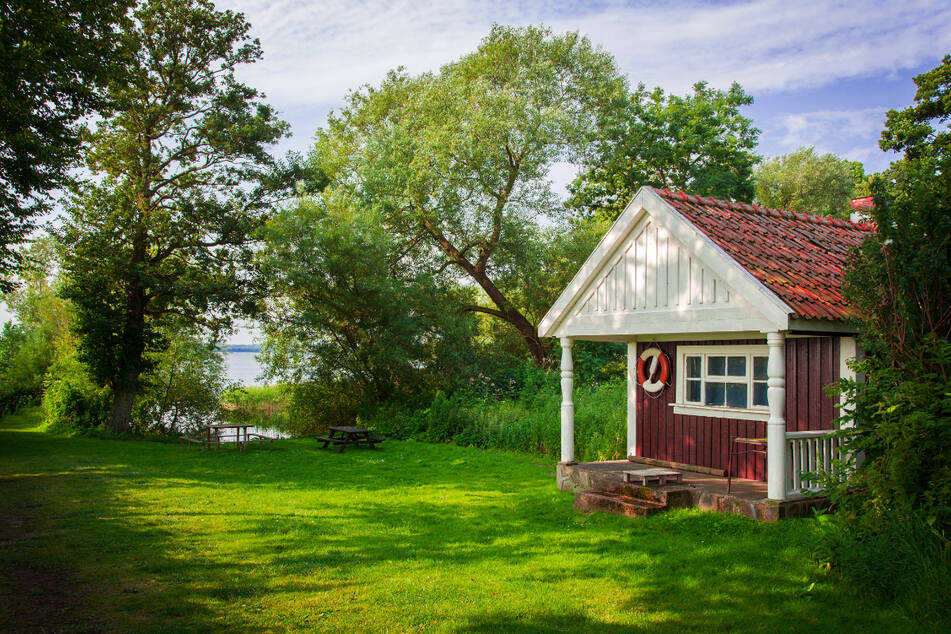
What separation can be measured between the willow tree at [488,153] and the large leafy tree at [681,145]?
1.55 m

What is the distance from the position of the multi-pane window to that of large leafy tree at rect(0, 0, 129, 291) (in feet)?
36.4

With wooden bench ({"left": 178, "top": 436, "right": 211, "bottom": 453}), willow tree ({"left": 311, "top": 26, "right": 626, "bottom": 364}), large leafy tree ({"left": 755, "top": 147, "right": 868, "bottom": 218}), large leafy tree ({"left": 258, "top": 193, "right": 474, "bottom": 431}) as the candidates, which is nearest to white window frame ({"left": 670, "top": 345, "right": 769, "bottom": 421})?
large leafy tree ({"left": 258, "top": 193, "right": 474, "bottom": 431})

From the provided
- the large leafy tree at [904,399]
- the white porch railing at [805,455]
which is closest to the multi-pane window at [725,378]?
the white porch railing at [805,455]

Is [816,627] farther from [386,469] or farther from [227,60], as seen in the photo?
[227,60]

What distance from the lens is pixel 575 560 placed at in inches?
271

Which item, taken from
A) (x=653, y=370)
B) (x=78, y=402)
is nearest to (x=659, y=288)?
(x=653, y=370)

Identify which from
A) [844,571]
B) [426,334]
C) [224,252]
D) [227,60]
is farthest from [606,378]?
[844,571]

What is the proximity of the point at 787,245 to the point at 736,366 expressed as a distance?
1.93 metres

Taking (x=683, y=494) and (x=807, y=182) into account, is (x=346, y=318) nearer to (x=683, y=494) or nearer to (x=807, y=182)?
(x=683, y=494)

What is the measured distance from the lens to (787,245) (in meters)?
9.58

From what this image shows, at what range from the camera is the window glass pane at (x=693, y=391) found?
34.7 ft

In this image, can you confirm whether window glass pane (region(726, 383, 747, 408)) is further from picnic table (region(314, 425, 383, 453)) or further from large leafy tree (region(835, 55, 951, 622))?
picnic table (region(314, 425, 383, 453))

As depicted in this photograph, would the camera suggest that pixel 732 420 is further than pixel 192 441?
No

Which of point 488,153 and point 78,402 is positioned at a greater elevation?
point 488,153
